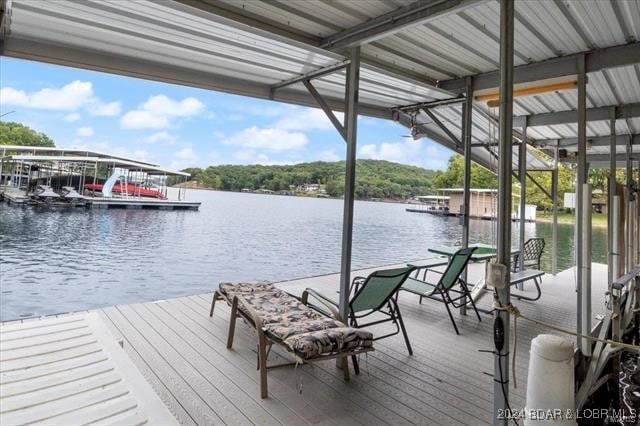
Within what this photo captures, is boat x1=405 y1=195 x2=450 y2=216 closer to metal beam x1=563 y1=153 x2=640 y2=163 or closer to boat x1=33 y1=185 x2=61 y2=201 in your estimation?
Answer: metal beam x1=563 y1=153 x2=640 y2=163

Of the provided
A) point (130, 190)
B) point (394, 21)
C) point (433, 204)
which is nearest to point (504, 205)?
point (394, 21)

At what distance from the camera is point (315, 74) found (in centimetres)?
353

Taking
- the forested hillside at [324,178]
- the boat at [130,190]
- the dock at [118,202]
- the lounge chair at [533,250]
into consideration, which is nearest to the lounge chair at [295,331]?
the lounge chair at [533,250]

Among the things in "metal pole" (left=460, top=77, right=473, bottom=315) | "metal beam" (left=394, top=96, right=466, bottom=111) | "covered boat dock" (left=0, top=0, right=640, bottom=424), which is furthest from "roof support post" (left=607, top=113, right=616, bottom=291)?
"metal beam" (left=394, top=96, right=466, bottom=111)

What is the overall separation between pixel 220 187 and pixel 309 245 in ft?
38.1

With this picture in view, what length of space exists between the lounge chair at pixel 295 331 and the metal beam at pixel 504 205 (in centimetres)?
86

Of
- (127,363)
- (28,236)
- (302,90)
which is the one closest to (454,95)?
(302,90)

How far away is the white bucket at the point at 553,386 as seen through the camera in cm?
185

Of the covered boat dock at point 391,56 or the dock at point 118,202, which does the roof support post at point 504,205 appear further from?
the dock at point 118,202

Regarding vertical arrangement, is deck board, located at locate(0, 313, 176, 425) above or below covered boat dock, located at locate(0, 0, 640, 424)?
below

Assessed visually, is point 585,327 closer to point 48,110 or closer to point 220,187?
point 220,187

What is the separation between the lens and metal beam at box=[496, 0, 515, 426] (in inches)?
73.4

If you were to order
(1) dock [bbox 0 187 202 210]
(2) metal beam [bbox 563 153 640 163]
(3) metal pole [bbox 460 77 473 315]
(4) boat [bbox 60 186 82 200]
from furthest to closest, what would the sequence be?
1. (4) boat [bbox 60 186 82 200]
2. (1) dock [bbox 0 187 202 210]
3. (2) metal beam [bbox 563 153 640 163]
4. (3) metal pole [bbox 460 77 473 315]

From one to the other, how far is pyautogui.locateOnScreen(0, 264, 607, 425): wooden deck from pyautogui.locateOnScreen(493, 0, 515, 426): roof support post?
49 centimetres
